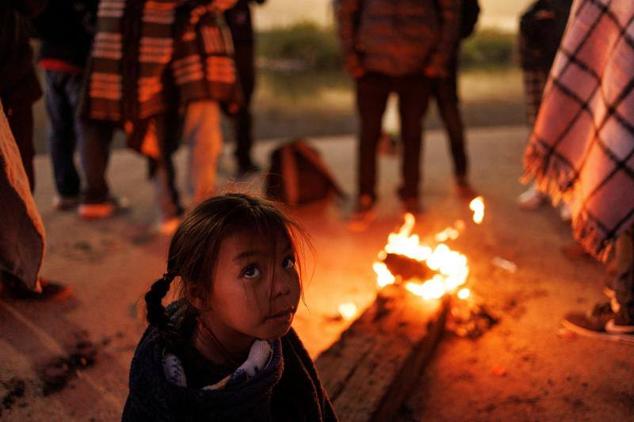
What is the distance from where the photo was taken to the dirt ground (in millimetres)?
2330

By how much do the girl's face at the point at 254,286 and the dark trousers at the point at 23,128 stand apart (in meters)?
1.76

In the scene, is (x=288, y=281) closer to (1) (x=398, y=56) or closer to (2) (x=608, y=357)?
(2) (x=608, y=357)

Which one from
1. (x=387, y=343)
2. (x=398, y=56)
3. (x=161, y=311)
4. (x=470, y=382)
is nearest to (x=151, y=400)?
(x=161, y=311)

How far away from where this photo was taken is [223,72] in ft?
12.1

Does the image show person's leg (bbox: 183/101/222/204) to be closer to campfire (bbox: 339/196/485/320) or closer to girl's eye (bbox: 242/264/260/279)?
campfire (bbox: 339/196/485/320)

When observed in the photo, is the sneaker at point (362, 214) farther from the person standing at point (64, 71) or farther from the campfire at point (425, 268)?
the person standing at point (64, 71)

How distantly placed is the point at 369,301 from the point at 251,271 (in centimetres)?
188

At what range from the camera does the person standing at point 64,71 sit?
382 cm

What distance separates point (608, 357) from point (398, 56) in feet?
7.21

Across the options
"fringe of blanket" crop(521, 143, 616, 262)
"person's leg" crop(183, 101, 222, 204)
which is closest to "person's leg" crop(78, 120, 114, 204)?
"person's leg" crop(183, 101, 222, 204)

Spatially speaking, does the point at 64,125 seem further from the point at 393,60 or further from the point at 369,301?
the point at 369,301

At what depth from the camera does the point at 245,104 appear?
5039 millimetres

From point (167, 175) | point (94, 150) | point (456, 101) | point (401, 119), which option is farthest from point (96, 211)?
point (456, 101)

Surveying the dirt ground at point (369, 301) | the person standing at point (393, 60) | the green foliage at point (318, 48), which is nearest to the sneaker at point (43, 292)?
the dirt ground at point (369, 301)
